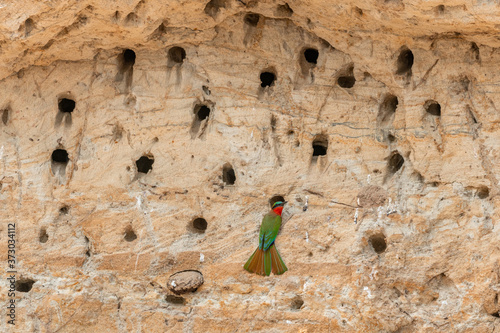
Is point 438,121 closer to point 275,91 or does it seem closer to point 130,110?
point 275,91

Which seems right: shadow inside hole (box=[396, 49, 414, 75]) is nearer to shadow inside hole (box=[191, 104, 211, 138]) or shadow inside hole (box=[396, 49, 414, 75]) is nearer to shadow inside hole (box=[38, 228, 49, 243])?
shadow inside hole (box=[191, 104, 211, 138])

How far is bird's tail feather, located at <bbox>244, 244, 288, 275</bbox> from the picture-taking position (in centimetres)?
527

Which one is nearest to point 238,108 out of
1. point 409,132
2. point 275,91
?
point 275,91

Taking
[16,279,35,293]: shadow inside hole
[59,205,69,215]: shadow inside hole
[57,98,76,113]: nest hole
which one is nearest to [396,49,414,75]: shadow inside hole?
[57,98,76,113]: nest hole

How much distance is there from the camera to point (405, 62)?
5.22m

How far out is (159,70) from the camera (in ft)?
18.1

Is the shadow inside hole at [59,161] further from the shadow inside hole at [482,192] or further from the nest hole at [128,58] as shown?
the shadow inside hole at [482,192]

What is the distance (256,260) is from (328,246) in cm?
43

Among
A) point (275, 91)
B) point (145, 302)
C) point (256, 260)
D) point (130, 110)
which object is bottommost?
point (145, 302)

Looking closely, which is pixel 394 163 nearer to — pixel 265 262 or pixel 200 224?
pixel 265 262

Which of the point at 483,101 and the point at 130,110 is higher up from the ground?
the point at 483,101

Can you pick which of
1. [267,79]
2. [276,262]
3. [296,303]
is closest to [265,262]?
[276,262]

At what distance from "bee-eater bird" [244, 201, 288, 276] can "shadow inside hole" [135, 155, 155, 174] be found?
85 centimetres

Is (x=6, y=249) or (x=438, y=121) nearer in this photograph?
(x=438, y=121)
